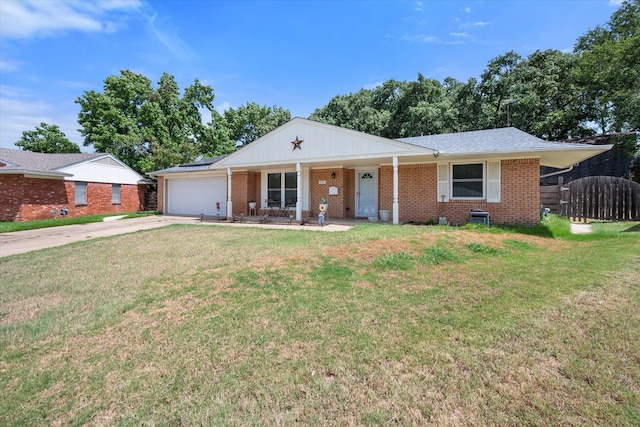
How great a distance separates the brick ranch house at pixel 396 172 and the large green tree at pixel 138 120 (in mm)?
13525

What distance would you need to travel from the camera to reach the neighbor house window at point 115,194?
20453mm

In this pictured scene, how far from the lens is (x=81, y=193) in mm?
18609

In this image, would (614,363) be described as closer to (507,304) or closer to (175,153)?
(507,304)

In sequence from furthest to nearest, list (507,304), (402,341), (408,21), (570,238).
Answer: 1. (408,21)
2. (570,238)
3. (507,304)
4. (402,341)

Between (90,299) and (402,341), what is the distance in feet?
14.6

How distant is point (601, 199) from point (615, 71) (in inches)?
375

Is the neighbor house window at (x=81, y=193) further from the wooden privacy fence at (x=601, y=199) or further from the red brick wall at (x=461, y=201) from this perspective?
the wooden privacy fence at (x=601, y=199)

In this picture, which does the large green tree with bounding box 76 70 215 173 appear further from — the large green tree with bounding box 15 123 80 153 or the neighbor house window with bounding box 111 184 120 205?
the large green tree with bounding box 15 123 80 153

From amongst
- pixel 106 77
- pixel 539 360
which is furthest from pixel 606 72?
pixel 106 77

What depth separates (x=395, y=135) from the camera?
2528 centimetres

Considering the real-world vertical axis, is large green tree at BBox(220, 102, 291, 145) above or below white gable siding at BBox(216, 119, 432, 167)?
above

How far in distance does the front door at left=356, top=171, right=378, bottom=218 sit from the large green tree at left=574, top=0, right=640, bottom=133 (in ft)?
44.0

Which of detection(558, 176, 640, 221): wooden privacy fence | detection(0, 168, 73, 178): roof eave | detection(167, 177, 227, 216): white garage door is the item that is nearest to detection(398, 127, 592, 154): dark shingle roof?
detection(558, 176, 640, 221): wooden privacy fence

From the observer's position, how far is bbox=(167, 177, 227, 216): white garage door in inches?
678
